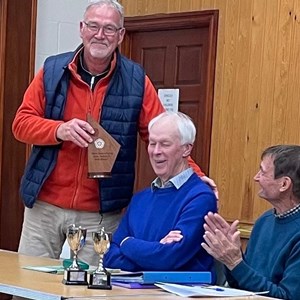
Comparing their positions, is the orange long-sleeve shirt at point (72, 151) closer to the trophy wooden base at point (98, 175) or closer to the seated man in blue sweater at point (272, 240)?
the trophy wooden base at point (98, 175)

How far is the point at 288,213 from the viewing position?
3209 millimetres

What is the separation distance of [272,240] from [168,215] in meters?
0.39

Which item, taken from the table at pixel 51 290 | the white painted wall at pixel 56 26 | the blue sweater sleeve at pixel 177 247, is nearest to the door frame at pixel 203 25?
the white painted wall at pixel 56 26

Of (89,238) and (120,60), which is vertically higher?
(120,60)

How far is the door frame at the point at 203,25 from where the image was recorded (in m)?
5.24

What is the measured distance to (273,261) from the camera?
10.3 ft

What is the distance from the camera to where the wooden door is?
5.29 metres

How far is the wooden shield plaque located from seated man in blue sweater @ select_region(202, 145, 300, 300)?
59cm

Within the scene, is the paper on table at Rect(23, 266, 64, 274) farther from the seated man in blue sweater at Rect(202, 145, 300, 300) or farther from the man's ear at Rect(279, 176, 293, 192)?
the man's ear at Rect(279, 176, 293, 192)

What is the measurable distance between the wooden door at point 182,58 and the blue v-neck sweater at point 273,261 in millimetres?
1999

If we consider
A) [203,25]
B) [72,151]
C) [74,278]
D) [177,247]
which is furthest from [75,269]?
[203,25]

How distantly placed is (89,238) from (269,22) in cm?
197

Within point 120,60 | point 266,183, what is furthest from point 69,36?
point 266,183

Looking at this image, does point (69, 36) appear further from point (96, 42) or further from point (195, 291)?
point (195, 291)
